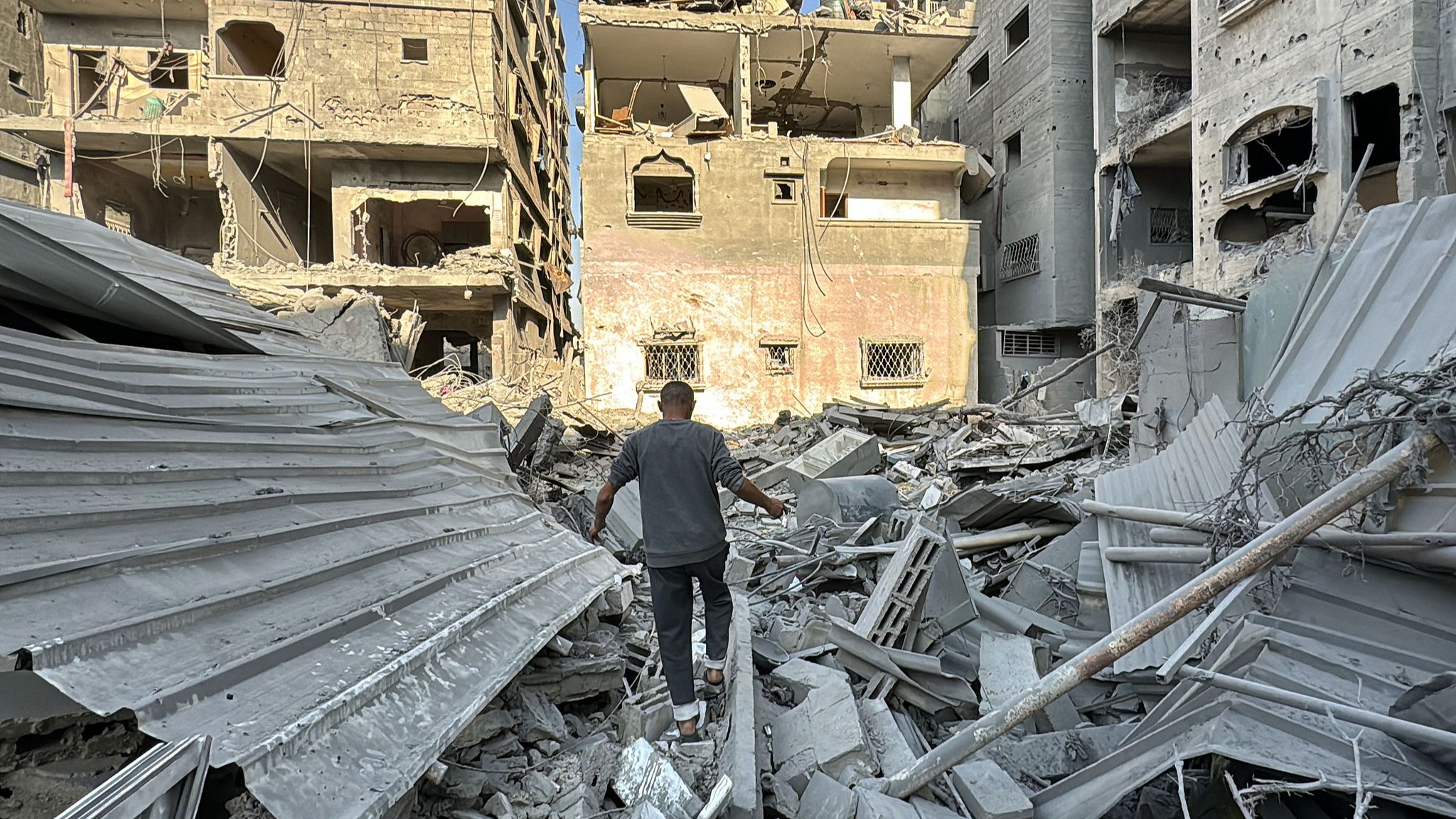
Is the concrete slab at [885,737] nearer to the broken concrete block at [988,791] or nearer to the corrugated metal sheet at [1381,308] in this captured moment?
the broken concrete block at [988,791]

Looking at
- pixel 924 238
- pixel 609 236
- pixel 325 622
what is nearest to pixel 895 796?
pixel 325 622

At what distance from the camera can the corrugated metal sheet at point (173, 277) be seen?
3662 millimetres

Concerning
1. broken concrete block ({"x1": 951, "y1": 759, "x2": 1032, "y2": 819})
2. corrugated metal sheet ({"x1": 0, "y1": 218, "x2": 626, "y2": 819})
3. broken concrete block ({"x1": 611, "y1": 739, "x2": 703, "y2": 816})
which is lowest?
broken concrete block ({"x1": 951, "y1": 759, "x2": 1032, "y2": 819})

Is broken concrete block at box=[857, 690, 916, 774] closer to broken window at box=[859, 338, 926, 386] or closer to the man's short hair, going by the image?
the man's short hair

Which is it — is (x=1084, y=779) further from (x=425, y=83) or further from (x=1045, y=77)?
(x=1045, y=77)

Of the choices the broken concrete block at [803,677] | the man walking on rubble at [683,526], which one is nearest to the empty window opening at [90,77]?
the man walking on rubble at [683,526]

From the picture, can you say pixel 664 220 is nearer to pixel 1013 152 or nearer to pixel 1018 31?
pixel 1013 152

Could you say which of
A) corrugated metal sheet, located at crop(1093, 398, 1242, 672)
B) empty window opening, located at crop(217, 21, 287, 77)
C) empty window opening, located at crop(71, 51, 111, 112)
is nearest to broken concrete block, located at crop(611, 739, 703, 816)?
corrugated metal sheet, located at crop(1093, 398, 1242, 672)

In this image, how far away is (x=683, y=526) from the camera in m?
3.17

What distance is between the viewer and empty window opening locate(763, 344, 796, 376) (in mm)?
15133

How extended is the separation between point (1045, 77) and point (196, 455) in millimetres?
22739

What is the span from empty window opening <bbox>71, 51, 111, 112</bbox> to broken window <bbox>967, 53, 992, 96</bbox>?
2515 cm

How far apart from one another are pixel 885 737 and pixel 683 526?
1.34m

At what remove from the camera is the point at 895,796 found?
2.34 metres
